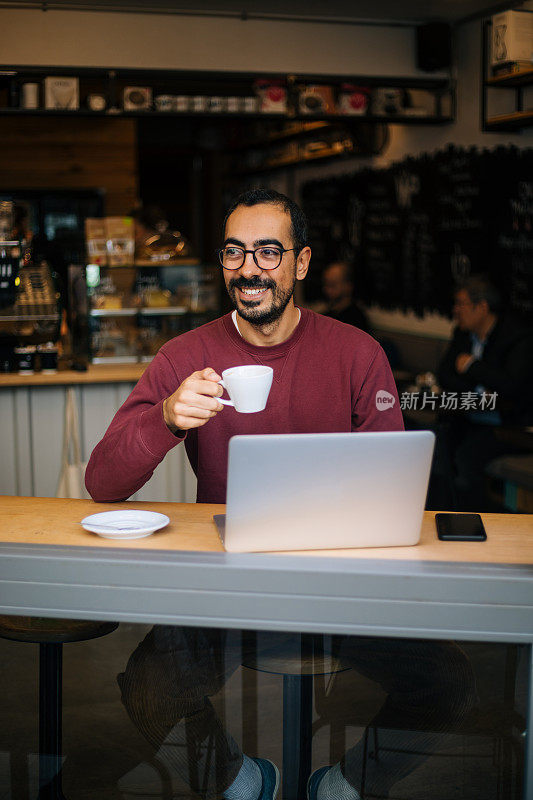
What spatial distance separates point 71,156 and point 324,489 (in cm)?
661

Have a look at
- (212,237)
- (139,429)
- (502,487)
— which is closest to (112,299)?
(502,487)

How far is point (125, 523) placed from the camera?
5.80 ft

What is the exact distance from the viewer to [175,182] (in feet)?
32.9

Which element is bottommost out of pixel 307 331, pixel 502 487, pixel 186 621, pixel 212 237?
pixel 502 487

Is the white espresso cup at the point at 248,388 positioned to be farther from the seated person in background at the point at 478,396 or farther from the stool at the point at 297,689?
the seated person in background at the point at 478,396

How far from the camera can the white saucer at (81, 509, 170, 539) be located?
1.69 m

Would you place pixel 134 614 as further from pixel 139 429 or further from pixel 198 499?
pixel 198 499

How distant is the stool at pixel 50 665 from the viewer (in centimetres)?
Result: 168

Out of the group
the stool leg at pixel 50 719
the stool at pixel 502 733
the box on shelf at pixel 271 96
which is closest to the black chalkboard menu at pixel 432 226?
the box on shelf at pixel 271 96

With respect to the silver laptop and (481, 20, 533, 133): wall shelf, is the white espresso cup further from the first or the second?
(481, 20, 533, 133): wall shelf

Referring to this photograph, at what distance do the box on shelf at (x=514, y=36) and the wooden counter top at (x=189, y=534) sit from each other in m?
3.19

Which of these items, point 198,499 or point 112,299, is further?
point 112,299

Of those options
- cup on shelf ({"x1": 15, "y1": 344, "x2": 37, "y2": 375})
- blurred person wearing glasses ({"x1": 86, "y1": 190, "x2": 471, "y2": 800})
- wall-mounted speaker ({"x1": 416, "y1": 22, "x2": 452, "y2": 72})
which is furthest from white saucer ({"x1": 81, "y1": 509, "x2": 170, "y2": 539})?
wall-mounted speaker ({"x1": 416, "y1": 22, "x2": 452, "y2": 72})

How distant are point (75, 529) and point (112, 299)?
3.09m
